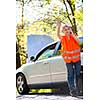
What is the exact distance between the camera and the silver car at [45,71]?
275 cm

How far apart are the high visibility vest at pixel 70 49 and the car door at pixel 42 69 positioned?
4.9 inches

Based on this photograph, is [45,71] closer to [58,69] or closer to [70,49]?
[58,69]

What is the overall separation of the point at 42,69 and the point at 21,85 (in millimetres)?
270

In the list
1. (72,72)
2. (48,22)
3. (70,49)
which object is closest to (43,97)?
(72,72)

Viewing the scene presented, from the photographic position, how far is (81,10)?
110 inches

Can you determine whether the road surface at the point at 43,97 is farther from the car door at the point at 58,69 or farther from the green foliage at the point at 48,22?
the green foliage at the point at 48,22

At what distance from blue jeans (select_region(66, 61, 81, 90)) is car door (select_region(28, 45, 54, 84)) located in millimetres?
206

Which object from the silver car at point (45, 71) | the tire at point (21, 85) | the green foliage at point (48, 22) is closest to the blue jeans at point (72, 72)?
the silver car at point (45, 71)

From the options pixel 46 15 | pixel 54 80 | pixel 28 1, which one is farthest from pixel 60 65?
pixel 28 1

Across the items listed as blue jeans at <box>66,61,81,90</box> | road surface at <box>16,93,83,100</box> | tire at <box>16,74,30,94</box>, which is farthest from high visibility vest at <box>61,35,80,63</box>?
tire at <box>16,74,30,94</box>

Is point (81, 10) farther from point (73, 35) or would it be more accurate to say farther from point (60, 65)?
point (60, 65)

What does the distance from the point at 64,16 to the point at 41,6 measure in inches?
10.1
